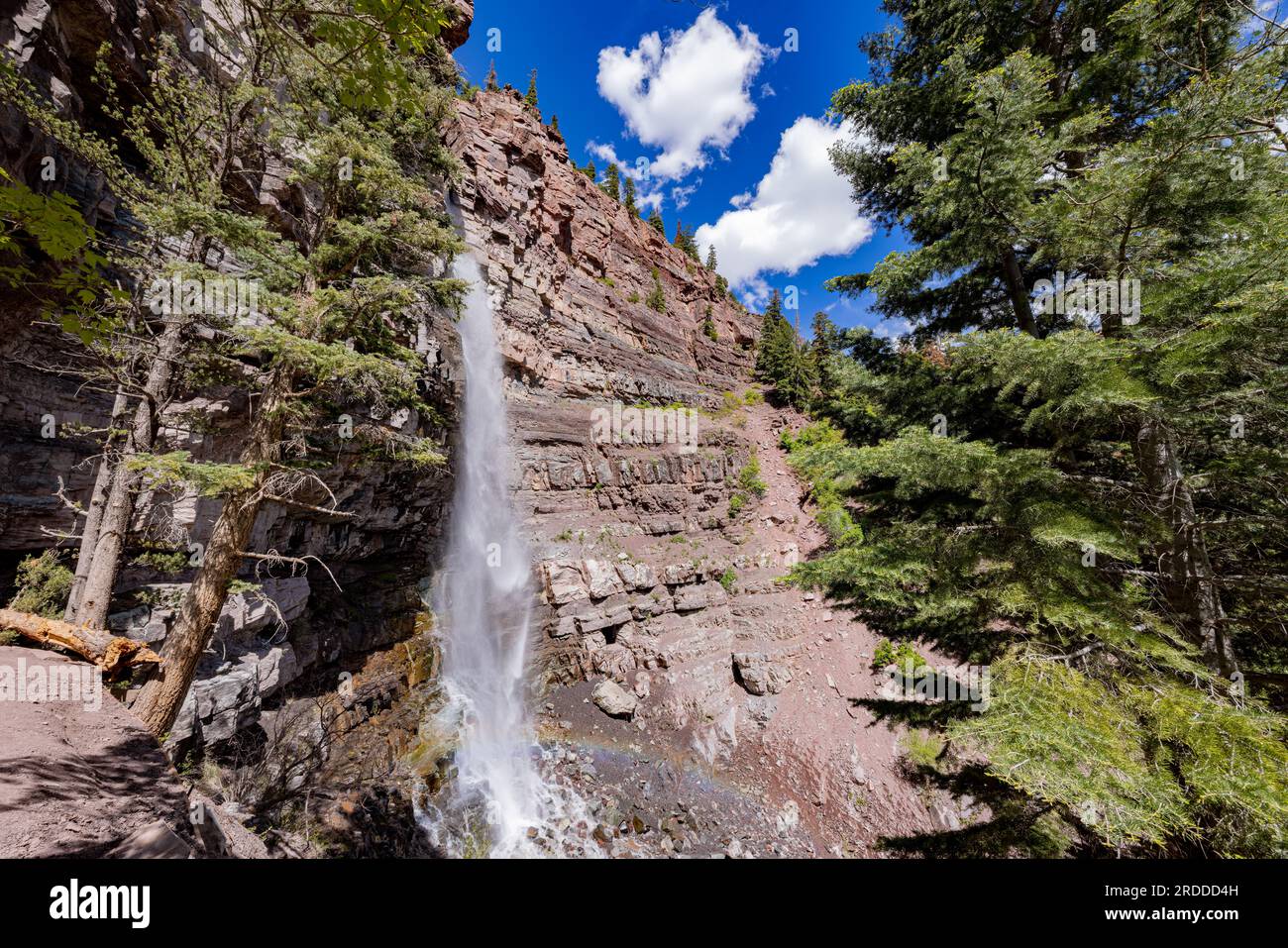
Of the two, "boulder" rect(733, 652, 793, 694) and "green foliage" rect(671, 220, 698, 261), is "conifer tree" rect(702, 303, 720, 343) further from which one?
"boulder" rect(733, 652, 793, 694)

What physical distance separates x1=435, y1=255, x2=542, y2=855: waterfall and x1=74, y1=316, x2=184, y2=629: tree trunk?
442 cm

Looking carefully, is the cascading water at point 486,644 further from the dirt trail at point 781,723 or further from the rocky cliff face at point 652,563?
the dirt trail at point 781,723

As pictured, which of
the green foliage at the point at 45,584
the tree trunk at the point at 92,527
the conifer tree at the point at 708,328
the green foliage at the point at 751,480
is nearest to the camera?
the tree trunk at the point at 92,527

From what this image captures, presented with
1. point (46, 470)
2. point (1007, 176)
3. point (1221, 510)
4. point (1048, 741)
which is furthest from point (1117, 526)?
point (46, 470)

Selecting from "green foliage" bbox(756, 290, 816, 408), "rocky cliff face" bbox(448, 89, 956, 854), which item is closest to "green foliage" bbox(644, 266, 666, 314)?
"rocky cliff face" bbox(448, 89, 956, 854)

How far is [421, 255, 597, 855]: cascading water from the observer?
32.4 feet

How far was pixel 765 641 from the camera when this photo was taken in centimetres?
1588

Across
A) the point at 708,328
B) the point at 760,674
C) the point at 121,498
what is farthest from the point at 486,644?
the point at 708,328

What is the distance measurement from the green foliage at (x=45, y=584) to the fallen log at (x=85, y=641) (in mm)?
1148

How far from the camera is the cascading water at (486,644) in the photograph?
389 inches

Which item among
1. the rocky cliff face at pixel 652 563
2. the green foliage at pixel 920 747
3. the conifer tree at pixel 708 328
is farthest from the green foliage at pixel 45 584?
the conifer tree at pixel 708 328

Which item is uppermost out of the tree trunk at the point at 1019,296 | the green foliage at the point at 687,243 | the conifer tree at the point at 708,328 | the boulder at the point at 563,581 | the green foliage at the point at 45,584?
the green foliage at the point at 687,243

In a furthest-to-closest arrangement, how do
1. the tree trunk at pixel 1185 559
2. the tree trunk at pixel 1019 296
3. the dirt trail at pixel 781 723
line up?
the dirt trail at pixel 781 723, the tree trunk at pixel 1019 296, the tree trunk at pixel 1185 559
